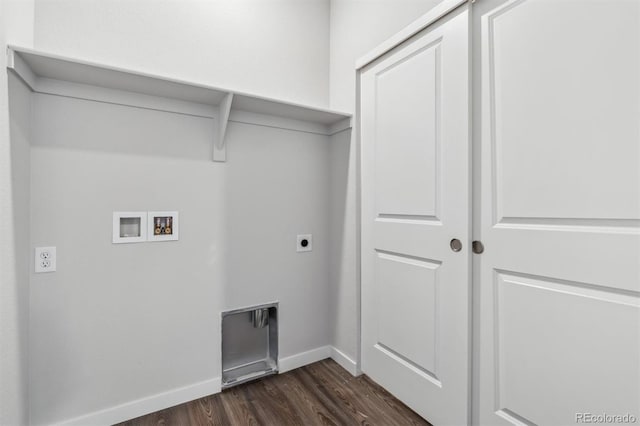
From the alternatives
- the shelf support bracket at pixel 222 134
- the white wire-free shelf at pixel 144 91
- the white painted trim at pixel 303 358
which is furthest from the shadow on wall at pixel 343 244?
the shelf support bracket at pixel 222 134

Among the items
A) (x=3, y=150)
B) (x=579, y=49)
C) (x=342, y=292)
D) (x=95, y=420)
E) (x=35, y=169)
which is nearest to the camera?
(x=579, y=49)

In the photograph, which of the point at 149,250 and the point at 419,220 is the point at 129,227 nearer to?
the point at 149,250

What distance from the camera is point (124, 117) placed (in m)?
1.57

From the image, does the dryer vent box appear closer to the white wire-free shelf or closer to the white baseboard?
the white baseboard

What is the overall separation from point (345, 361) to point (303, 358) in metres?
0.29

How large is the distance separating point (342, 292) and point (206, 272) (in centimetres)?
90

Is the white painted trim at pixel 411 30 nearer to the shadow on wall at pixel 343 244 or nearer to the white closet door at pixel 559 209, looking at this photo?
the white closet door at pixel 559 209

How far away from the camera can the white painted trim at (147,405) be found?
150 cm

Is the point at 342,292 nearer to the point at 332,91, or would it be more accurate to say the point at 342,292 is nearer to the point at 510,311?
the point at 510,311

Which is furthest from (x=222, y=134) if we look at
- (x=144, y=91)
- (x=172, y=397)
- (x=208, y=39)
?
(x=172, y=397)

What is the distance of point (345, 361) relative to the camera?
2066 mm

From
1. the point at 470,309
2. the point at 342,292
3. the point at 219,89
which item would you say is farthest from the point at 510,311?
the point at 219,89

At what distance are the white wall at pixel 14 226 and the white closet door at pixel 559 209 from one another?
6.16 feet

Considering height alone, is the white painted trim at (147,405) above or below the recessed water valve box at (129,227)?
below
